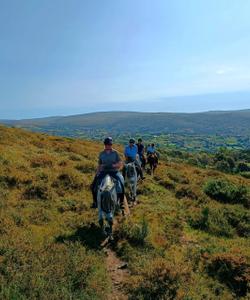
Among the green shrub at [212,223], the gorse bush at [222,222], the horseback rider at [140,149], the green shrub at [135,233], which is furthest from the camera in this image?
the horseback rider at [140,149]

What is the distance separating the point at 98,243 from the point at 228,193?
10213 mm

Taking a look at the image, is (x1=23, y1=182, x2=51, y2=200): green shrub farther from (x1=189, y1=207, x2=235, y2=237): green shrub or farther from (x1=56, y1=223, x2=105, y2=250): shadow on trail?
(x1=189, y1=207, x2=235, y2=237): green shrub

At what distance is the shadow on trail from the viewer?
1060 centimetres

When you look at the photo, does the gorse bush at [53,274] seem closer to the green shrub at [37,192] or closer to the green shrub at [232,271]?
the green shrub at [232,271]

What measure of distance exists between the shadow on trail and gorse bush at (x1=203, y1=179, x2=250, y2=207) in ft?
30.0

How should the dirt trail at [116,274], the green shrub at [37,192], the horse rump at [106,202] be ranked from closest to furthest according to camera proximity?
the dirt trail at [116,274]
the horse rump at [106,202]
the green shrub at [37,192]

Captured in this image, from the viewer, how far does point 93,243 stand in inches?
425

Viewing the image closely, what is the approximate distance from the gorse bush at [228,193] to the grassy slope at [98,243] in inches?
38.0

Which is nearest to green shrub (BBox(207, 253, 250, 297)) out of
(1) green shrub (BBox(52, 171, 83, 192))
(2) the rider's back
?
(2) the rider's back

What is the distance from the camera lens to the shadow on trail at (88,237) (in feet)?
34.8

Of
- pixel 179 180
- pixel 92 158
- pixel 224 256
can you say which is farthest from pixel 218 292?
pixel 92 158

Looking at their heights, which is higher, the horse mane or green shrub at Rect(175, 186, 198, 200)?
the horse mane

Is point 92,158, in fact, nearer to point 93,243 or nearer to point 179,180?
point 179,180

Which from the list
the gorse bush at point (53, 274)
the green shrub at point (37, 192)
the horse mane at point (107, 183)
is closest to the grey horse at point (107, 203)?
the horse mane at point (107, 183)
